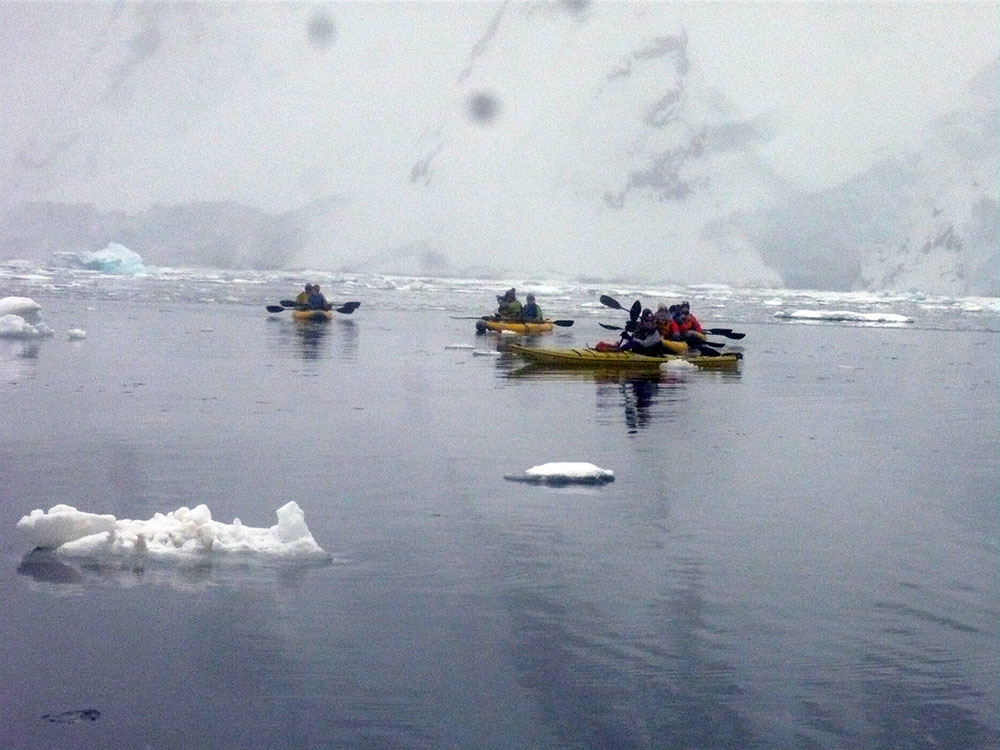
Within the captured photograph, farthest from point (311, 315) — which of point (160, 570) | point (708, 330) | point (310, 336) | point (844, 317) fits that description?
point (160, 570)

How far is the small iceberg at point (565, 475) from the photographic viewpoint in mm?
10133

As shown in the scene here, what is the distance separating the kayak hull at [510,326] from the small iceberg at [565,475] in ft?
52.4

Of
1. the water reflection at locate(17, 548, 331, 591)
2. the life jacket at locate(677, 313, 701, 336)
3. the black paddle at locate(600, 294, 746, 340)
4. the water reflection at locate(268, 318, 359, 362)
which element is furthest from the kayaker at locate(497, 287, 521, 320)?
the water reflection at locate(17, 548, 331, 591)

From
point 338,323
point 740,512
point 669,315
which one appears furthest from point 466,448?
point 338,323

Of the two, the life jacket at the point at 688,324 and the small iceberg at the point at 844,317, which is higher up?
the life jacket at the point at 688,324

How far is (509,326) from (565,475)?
52.8 feet

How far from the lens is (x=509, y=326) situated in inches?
1030

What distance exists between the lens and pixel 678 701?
5.65 metres

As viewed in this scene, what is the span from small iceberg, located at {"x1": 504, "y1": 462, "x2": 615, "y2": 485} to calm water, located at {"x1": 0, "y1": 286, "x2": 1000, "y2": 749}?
0.76ft

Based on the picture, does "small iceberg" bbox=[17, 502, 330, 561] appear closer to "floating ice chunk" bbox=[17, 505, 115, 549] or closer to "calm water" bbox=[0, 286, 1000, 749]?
"floating ice chunk" bbox=[17, 505, 115, 549]

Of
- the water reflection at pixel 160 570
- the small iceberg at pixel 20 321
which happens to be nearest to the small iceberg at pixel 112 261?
the small iceberg at pixel 20 321

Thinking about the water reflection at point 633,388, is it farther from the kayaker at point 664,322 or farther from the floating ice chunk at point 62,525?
the floating ice chunk at point 62,525

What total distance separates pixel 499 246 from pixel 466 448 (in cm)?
5692

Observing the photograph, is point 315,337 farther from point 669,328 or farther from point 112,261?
point 112,261
